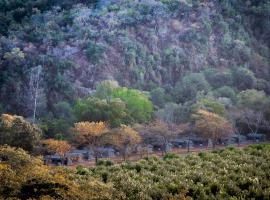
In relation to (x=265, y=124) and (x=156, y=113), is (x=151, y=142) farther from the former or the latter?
(x=265, y=124)

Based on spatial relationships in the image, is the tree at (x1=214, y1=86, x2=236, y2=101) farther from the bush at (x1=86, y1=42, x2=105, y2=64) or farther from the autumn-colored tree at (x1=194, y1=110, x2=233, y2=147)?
the bush at (x1=86, y1=42, x2=105, y2=64)

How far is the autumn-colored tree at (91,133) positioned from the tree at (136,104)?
10.9 meters

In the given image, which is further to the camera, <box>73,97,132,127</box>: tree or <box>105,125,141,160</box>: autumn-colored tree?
<box>73,97,132,127</box>: tree

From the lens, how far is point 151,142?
50250mm

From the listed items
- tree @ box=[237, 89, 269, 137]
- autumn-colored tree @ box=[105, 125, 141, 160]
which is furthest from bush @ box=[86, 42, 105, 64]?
autumn-colored tree @ box=[105, 125, 141, 160]

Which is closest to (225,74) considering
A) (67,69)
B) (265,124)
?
(265,124)

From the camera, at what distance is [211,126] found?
48844 millimetres

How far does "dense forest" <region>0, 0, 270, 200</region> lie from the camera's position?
66.2 ft

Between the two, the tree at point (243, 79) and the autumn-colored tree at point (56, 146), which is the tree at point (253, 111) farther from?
the autumn-colored tree at point (56, 146)

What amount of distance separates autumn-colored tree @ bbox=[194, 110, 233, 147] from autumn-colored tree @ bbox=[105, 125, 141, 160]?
8109 millimetres

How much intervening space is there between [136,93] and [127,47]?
731 inches

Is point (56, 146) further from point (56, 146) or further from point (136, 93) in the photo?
point (136, 93)

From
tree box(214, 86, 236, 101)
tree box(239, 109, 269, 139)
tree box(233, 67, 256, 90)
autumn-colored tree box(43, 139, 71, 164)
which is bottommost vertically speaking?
autumn-colored tree box(43, 139, 71, 164)

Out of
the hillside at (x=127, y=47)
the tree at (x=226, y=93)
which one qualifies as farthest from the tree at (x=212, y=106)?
the hillside at (x=127, y=47)
